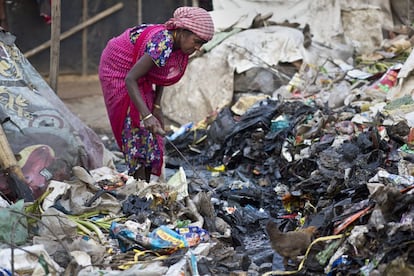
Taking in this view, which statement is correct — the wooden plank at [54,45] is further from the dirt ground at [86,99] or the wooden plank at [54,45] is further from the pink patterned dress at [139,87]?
the dirt ground at [86,99]

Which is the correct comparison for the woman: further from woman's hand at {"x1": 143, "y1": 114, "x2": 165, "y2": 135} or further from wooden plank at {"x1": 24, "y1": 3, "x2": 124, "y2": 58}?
wooden plank at {"x1": 24, "y1": 3, "x2": 124, "y2": 58}

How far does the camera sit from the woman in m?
4.79

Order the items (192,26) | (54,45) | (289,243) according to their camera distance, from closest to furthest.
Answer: (289,243) → (192,26) → (54,45)

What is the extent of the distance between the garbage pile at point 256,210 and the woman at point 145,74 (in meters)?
0.25

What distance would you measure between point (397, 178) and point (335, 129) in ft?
7.16

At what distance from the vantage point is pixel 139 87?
16.6 feet

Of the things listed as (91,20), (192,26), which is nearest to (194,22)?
(192,26)

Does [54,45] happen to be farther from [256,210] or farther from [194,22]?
[256,210]

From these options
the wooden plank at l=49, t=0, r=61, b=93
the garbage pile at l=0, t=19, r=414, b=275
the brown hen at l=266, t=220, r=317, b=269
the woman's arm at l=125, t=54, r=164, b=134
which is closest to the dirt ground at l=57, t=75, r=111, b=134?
the garbage pile at l=0, t=19, r=414, b=275

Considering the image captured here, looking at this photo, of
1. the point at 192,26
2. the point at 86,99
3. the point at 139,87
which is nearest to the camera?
the point at 192,26

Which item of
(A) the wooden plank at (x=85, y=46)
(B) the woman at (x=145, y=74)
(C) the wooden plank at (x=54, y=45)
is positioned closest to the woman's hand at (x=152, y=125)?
(B) the woman at (x=145, y=74)

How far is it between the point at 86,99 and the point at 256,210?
5.59m

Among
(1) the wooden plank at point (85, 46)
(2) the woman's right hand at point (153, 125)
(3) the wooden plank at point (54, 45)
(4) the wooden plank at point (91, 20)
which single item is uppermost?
(3) the wooden plank at point (54, 45)

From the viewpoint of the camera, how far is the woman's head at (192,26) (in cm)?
476
